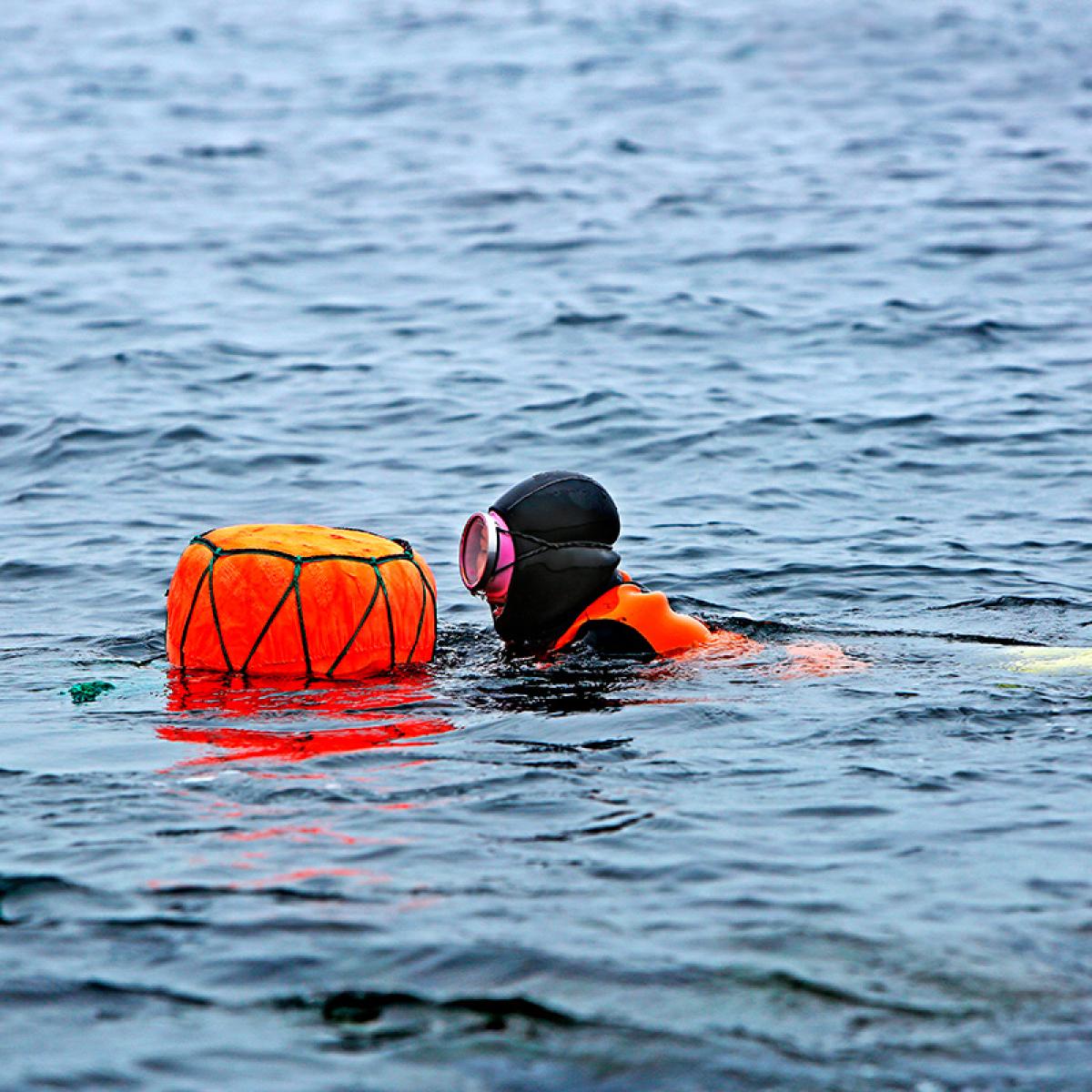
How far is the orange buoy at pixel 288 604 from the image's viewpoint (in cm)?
740

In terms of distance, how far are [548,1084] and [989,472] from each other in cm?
917

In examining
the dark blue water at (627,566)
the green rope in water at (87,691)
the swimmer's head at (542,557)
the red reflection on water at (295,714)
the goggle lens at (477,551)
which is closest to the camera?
the dark blue water at (627,566)

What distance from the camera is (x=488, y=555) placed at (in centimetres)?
779

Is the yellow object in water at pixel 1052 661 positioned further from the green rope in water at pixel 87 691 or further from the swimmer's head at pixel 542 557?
the green rope in water at pixel 87 691

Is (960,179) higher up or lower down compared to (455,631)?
higher up

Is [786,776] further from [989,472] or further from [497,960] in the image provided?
[989,472]

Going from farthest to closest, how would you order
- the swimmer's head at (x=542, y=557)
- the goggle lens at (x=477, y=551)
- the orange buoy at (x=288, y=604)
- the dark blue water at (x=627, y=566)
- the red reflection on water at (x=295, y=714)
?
the swimmer's head at (x=542, y=557), the goggle lens at (x=477, y=551), the orange buoy at (x=288, y=604), the red reflection on water at (x=295, y=714), the dark blue water at (x=627, y=566)

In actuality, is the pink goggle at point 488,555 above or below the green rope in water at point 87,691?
above

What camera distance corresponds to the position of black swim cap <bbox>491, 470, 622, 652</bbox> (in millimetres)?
7910

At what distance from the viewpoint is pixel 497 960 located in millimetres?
4906

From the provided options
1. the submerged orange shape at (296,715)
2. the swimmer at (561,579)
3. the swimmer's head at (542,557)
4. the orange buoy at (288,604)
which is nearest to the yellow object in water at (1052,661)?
the swimmer at (561,579)

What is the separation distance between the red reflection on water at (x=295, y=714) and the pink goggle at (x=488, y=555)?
0.55m

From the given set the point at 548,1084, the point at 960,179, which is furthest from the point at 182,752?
the point at 960,179

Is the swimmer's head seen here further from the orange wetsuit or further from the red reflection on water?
the red reflection on water
